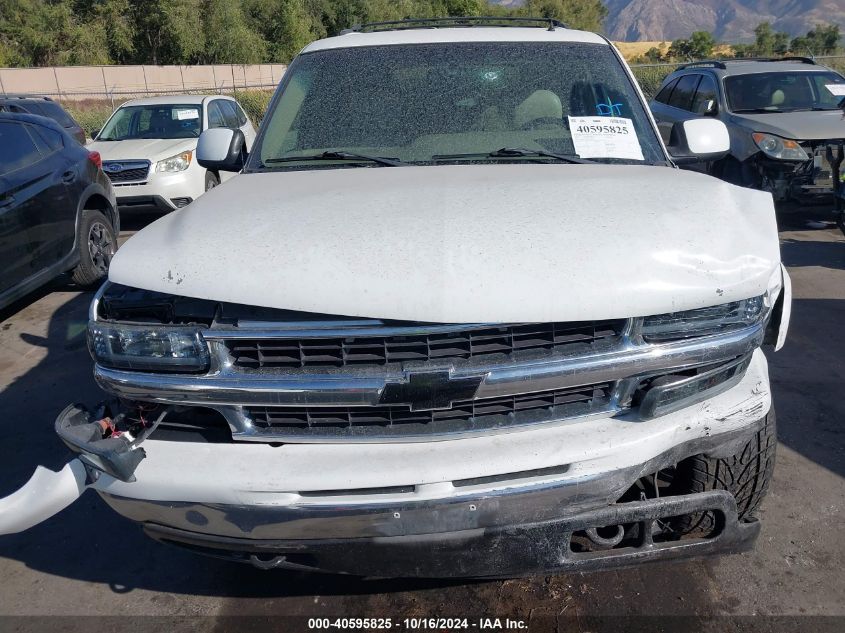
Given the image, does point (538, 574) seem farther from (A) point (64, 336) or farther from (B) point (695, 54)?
(B) point (695, 54)

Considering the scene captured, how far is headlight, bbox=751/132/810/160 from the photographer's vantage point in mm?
7719

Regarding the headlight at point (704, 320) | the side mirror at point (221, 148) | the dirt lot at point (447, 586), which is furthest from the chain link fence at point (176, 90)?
the headlight at point (704, 320)

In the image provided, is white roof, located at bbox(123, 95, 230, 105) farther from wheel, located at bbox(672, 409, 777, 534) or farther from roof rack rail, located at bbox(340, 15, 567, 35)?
wheel, located at bbox(672, 409, 777, 534)

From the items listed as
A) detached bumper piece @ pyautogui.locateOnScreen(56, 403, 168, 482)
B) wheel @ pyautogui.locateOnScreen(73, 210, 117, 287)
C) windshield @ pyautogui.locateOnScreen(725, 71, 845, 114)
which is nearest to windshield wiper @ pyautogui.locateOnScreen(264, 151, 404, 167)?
detached bumper piece @ pyautogui.locateOnScreen(56, 403, 168, 482)

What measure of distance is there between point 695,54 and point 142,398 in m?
49.1

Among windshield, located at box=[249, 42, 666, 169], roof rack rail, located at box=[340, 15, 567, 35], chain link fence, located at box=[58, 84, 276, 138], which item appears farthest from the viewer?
chain link fence, located at box=[58, 84, 276, 138]

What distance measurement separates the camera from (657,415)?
2137mm

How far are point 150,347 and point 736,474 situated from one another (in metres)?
2.02

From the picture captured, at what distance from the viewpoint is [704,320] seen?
85.4 inches

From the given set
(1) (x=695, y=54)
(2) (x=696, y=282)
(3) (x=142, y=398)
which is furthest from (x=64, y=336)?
(1) (x=695, y=54)

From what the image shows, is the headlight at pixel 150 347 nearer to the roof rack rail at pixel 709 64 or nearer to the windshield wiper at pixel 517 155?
the windshield wiper at pixel 517 155

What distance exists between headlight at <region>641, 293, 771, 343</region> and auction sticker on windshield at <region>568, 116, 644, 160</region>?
1106mm

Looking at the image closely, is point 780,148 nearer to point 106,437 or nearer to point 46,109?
point 106,437

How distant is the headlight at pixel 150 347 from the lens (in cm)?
210
